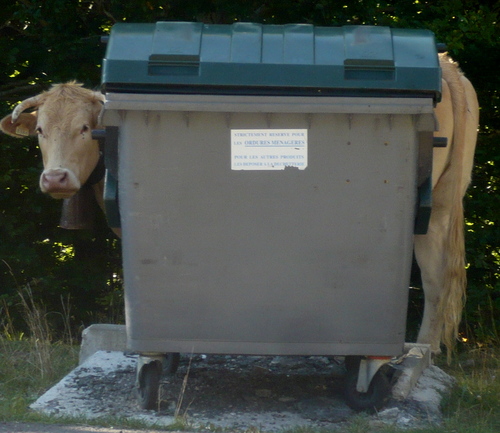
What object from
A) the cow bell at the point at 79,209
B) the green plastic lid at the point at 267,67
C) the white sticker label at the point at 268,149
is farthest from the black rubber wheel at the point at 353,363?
the cow bell at the point at 79,209

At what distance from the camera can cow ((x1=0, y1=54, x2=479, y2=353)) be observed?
4426 millimetres

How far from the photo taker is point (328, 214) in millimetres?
3455

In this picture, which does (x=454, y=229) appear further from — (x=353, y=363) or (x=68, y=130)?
(x=68, y=130)

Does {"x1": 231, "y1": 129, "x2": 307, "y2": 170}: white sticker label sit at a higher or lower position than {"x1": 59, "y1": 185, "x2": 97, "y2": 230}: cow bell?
higher

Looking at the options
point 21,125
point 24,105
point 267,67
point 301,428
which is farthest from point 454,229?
point 21,125

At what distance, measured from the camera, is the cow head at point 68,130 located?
14.7 feet

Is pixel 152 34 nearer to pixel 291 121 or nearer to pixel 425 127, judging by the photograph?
pixel 291 121

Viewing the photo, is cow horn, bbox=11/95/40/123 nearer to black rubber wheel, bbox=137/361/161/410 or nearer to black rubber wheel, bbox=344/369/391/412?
black rubber wheel, bbox=137/361/161/410

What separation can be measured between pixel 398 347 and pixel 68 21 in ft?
15.3

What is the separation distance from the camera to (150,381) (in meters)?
3.79

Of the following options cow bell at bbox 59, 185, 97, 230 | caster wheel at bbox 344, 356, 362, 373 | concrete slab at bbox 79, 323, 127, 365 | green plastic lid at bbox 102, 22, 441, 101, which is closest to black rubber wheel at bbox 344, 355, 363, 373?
caster wheel at bbox 344, 356, 362, 373

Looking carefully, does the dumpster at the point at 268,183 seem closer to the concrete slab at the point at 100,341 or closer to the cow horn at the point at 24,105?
the concrete slab at the point at 100,341

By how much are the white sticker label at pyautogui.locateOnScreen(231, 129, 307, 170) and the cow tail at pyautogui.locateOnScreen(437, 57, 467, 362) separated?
4.51 feet

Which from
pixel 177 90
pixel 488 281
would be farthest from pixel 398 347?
pixel 488 281
